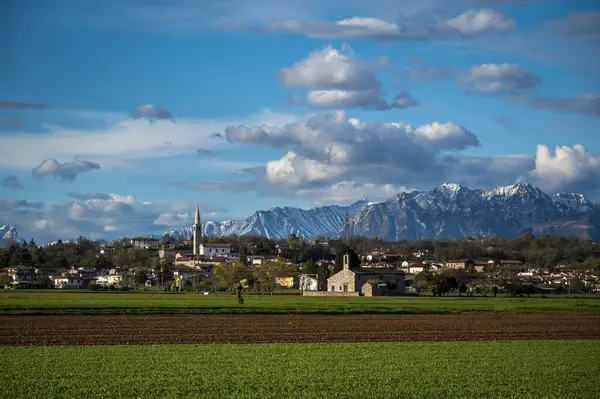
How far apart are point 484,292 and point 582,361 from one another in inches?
4408

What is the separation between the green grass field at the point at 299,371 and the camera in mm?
26453

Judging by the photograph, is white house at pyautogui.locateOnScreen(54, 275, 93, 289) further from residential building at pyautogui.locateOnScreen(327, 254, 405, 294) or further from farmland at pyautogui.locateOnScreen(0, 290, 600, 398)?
farmland at pyautogui.locateOnScreen(0, 290, 600, 398)

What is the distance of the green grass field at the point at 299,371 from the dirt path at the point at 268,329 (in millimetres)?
4766

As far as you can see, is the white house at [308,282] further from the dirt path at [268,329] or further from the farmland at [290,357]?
the farmland at [290,357]

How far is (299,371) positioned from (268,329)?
2088 cm

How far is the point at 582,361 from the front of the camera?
35.7 metres

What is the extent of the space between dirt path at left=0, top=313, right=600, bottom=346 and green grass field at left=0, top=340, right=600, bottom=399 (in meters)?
4.77

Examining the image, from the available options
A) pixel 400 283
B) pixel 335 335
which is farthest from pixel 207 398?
pixel 400 283

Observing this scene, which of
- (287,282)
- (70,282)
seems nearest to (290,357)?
(287,282)

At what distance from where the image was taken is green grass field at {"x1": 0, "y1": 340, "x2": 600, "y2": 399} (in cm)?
2645

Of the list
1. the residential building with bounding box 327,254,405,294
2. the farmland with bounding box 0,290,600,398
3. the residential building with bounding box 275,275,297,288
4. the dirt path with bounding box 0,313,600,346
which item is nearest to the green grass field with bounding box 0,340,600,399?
the farmland with bounding box 0,290,600,398

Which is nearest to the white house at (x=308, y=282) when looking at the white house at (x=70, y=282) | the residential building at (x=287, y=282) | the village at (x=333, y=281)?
the village at (x=333, y=281)

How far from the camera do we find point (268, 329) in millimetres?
51562

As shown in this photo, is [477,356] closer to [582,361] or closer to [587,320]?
[582,361]
